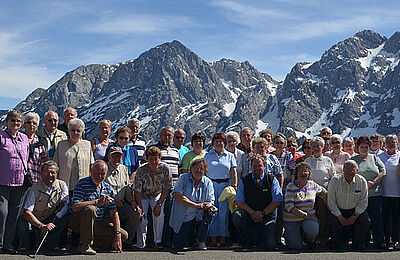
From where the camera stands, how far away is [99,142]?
37.3 feet

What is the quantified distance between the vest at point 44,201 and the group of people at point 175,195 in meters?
0.02

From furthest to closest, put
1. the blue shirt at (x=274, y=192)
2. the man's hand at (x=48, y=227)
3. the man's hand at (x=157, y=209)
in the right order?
the blue shirt at (x=274, y=192) → the man's hand at (x=157, y=209) → the man's hand at (x=48, y=227)

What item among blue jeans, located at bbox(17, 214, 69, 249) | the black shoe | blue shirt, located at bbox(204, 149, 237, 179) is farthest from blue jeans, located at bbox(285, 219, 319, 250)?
the black shoe

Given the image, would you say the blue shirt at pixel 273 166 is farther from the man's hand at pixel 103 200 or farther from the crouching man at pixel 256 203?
the man's hand at pixel 103 200

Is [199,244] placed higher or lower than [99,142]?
lower

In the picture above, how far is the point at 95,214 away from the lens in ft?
31.3

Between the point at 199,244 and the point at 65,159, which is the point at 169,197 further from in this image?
the point at 65,159

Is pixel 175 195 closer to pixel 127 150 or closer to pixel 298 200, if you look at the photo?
pixel 127 150

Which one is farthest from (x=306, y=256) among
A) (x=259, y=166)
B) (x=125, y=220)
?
(x=125, y=220)

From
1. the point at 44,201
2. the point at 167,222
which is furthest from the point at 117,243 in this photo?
the point at 44,201

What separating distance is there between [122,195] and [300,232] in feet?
13.8

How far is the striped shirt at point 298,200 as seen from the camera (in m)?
10.4

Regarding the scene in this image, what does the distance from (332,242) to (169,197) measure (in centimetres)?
399

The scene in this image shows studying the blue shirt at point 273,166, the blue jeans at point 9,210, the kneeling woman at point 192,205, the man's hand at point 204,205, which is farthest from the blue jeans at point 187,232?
the blue jeans at point 9,210
